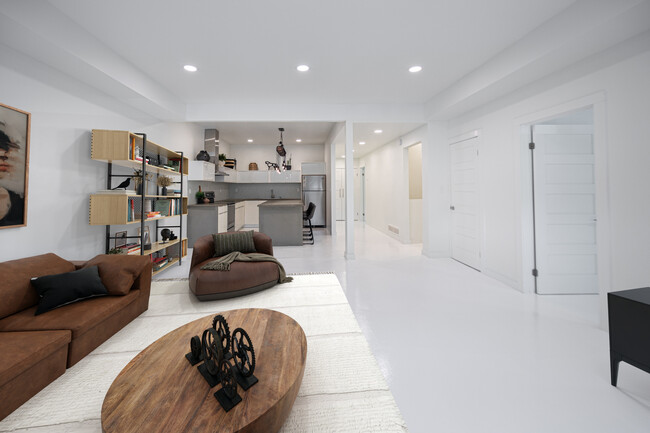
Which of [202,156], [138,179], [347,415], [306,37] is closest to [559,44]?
[306,37]

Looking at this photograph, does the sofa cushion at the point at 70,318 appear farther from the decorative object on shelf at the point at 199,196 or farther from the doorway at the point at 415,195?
the doorway at the point at 415,195

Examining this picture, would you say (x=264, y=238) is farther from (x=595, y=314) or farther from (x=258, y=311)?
(x=595, y=314)

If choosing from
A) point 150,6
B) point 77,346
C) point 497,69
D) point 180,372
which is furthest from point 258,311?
point 497,69

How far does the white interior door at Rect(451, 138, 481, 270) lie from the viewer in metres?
4.30

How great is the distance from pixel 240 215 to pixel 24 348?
6873 mm

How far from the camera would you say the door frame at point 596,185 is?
2494 mm

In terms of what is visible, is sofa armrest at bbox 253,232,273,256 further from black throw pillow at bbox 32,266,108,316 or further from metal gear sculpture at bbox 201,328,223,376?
metal gear sculpture at bbox 201,328,223,376

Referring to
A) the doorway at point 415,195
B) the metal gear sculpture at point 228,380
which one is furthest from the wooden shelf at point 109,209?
the doorway at point 415,195

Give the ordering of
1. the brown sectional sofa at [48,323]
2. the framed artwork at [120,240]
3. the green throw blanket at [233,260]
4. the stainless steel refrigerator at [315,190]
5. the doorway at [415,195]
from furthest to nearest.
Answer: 1. the stainless steel refrigerator at [315,190]
2. the doorway at [415,195]
3. the framed artwork at [120,240]
4. the green throw blanket at [233,260]
5. the brown sectional sofa at [48,323]

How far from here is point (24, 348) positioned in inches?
59.0

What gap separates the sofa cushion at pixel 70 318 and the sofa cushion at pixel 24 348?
0.06m

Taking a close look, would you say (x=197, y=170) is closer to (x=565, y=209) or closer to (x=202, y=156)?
(x=202, y=156)

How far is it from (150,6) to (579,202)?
4932 mm

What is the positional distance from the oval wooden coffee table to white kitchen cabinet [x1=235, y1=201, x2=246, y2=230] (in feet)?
21.3
